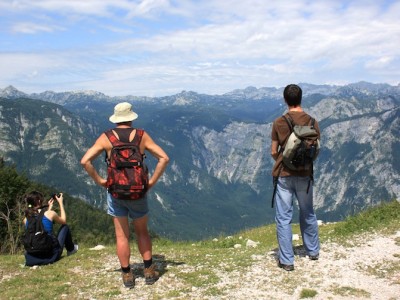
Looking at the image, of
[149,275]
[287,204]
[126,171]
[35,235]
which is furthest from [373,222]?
[35,235]

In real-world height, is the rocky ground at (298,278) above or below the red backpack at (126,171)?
below

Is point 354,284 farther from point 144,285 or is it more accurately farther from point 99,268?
point 99,268

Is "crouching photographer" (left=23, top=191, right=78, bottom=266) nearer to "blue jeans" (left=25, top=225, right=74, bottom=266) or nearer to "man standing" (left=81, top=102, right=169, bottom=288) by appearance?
"blue jeans" (left=25, top=225, right=74, bottom=266)

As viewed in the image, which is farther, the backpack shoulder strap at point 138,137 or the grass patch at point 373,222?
the grass patch at point 373,222

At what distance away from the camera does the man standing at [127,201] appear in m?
8.79

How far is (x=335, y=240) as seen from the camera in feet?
40.7

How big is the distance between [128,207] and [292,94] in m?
4.73

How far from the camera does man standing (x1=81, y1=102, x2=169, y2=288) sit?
8.79 meters

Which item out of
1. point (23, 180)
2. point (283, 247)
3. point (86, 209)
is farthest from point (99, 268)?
point (86, 209)

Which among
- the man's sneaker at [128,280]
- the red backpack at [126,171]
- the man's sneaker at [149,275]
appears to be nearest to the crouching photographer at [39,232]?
the man's sneaker at [128,280]

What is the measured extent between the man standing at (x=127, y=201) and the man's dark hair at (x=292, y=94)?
134 inches

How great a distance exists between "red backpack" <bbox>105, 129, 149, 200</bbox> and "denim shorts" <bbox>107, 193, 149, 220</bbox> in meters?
0.28

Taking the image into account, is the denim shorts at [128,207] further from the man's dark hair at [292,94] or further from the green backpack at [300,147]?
the man's dark hair at [292,94]

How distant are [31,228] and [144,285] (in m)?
4.12
